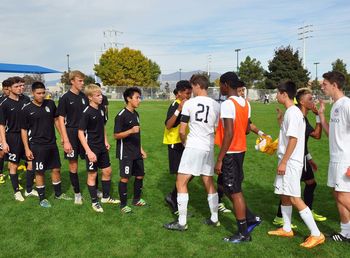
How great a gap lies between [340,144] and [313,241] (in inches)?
51.3

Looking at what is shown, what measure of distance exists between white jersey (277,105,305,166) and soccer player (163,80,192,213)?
1787 mm

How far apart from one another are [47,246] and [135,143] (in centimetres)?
217

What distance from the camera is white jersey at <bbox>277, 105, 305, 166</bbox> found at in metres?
4.68

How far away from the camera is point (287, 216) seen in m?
5.21

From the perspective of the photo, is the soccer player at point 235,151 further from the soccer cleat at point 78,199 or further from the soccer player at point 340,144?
the soccer cleat at point 78,199

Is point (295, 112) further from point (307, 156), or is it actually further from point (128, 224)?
point (128, 224)

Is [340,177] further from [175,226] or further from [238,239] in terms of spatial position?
[175,226]

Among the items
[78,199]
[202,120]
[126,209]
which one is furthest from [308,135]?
[78,199]

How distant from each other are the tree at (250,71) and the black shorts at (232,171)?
215 feet

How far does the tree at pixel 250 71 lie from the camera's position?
227ft

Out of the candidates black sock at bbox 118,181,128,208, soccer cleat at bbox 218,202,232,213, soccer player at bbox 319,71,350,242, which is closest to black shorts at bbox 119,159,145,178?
black sock at bbox 118,181,128,208

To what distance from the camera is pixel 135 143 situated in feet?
20.7

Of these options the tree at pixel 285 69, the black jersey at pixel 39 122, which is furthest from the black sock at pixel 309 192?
the tree at pixel 285 69

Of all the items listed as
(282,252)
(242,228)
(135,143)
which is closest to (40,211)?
(135,143)
